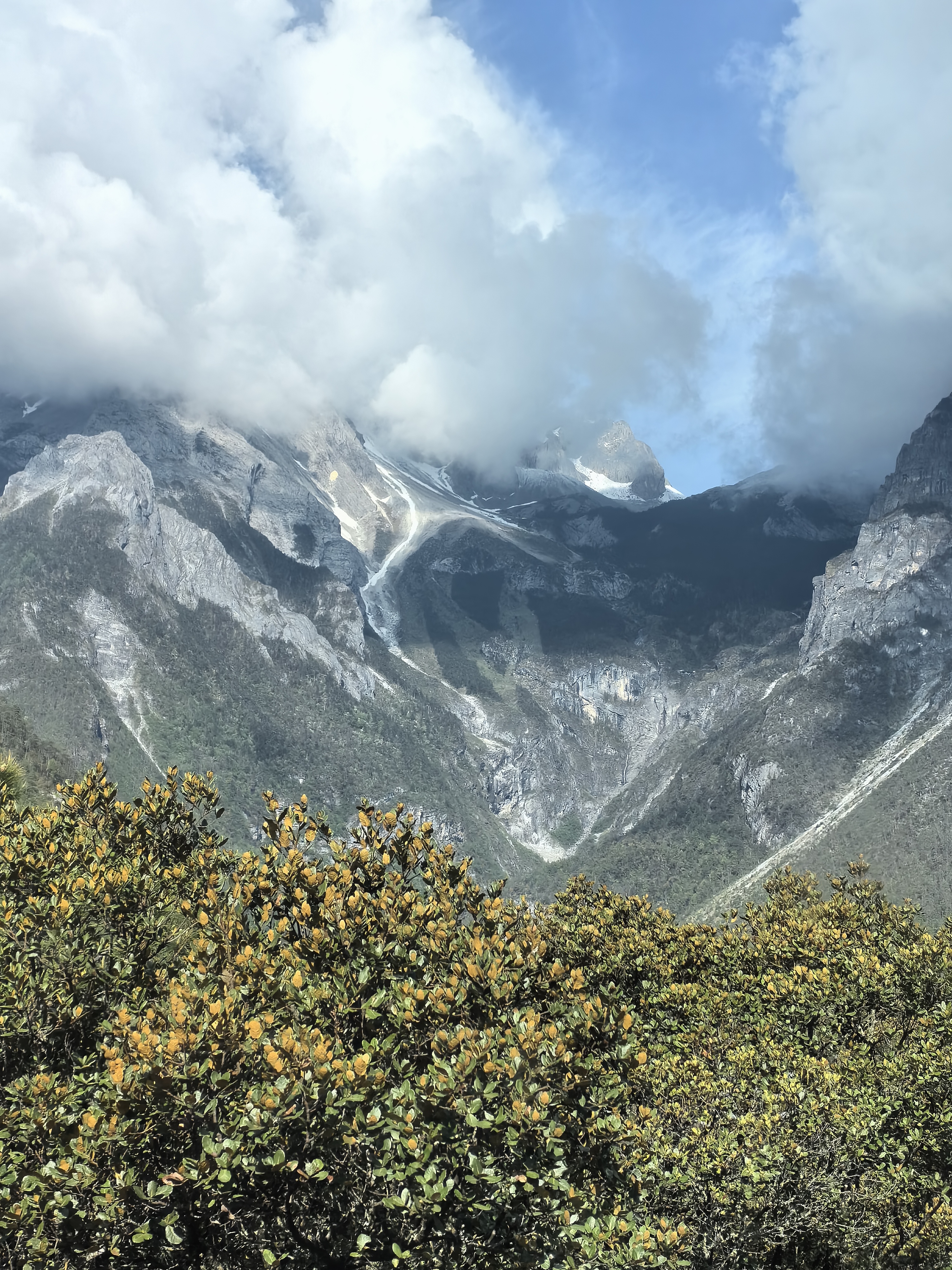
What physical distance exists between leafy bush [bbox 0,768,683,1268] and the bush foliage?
6 centimetres

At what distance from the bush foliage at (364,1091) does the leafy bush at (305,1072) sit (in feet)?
0.20

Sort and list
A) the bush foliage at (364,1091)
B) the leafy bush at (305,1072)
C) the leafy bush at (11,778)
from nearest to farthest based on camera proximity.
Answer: the leafy bush at (305,1072)
the bush foliage at (364,1091)
the leafy bush at (11,778)

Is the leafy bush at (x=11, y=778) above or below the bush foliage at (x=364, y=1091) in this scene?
above

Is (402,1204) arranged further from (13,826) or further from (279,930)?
(13,826)

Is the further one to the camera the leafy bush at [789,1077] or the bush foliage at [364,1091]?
the leafy bush at [789,1077]

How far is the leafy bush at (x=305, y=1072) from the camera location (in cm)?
1196

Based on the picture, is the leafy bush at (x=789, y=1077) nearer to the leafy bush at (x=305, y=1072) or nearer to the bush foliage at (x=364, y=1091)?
the bush foliage at (x=364, y=1091)

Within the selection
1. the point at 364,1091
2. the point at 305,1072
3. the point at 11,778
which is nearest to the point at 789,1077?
the point at 364,1091

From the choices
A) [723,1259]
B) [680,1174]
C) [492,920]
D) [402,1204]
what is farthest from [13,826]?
[723,1259]

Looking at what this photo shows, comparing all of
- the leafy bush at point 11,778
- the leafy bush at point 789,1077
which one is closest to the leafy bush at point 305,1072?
the leafy bush at point 789,1077

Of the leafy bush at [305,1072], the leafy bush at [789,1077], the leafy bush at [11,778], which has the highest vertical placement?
the leafy bush at [11,778]

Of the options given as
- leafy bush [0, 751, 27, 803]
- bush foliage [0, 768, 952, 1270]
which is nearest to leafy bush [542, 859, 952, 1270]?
bush foliage [0, 768, 952, 1270]

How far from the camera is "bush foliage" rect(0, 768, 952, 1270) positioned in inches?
477

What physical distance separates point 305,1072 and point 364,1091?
94 centimetres
